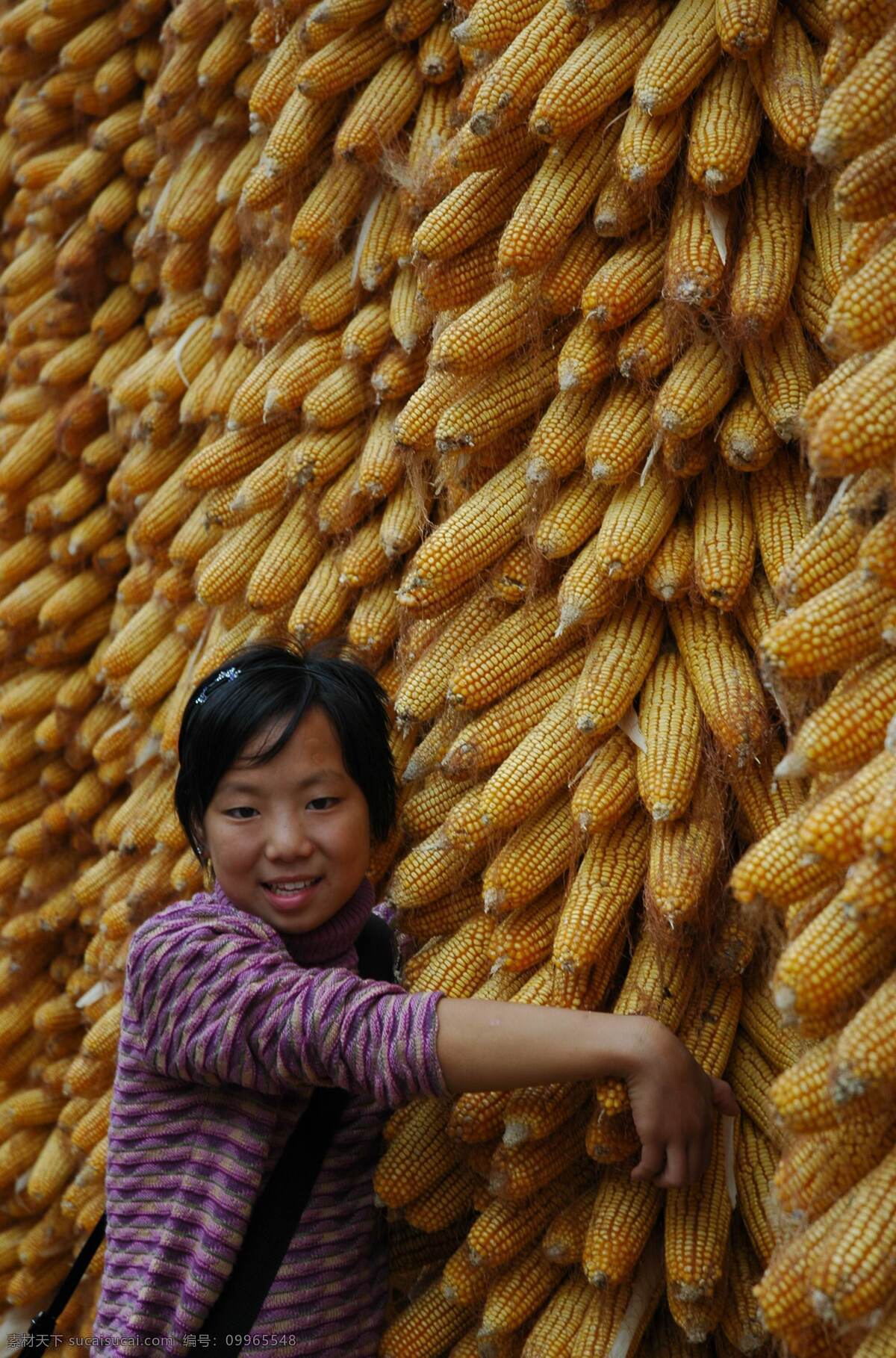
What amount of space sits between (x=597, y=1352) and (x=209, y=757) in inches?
46.3

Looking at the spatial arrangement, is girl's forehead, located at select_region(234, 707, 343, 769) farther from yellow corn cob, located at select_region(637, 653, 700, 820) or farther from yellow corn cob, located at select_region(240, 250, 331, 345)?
yellow corn cob, located at select_region(240, 250, 331, 345)

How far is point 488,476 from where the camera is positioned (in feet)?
9.58

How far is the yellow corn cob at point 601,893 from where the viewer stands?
7.96ft

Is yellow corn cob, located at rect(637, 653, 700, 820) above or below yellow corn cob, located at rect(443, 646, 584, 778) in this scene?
above

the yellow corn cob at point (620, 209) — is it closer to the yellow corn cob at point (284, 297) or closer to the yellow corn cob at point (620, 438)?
the yellow corn cob at point (620, 438)

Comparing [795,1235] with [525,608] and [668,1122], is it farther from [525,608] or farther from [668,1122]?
[525,608]

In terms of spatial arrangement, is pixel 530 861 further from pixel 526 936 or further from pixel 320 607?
pixel 320 607

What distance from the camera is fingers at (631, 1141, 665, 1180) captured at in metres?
2.23

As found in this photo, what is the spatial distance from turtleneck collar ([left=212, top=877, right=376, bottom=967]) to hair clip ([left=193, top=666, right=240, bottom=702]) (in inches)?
13.7

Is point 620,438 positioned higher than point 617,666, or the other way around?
point 620,438

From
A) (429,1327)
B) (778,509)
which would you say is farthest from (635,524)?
(429,1327)

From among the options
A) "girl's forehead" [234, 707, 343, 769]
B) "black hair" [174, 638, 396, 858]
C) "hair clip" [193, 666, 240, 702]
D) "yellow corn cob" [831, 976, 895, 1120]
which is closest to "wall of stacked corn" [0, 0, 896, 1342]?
"yellow corn cob" [831, 976, 895, 1120]

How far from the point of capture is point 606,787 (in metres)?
2.49

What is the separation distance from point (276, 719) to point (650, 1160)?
3.20ft
